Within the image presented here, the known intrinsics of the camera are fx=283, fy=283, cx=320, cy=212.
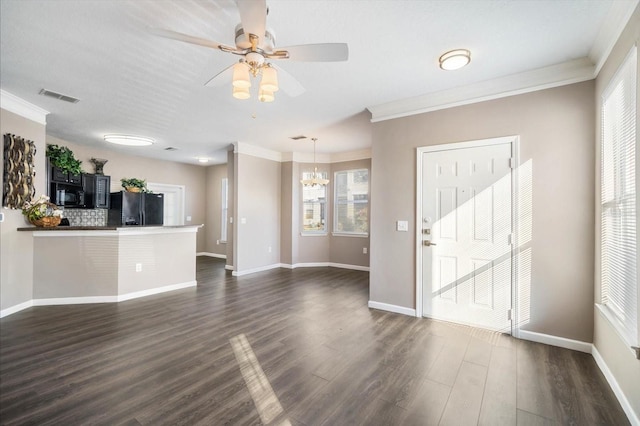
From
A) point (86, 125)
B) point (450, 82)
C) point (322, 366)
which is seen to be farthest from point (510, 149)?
point (86, 125)

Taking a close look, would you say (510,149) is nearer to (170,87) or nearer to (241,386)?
(241,386)

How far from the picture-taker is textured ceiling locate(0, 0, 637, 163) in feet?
6.47

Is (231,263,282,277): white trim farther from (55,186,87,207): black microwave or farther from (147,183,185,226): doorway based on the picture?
(55,186,87,207): black microwave

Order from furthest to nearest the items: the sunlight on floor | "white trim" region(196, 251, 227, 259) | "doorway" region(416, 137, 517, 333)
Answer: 1. "white trim" region(196, 251, 227, 259)
2. "doorway" region(416, 137, 517, 333)
3. the sunlight on floor

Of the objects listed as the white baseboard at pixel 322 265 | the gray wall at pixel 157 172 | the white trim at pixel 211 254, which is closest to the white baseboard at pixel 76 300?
the white baseboard at pixel 322 265

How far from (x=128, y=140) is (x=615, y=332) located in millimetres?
7007

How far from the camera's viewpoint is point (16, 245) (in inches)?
143

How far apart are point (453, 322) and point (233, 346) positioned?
96.1 inches

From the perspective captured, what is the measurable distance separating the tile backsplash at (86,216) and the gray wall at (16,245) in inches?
82.1

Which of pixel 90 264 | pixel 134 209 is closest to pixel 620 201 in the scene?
pixel 90 264

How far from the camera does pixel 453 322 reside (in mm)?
3277

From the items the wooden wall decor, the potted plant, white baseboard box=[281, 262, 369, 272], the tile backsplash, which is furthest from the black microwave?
white baseboard box=[281, 262, 369, 272]

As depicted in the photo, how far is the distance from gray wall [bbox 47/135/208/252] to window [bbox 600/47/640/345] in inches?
312

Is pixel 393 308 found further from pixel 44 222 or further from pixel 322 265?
pixel 44 222
